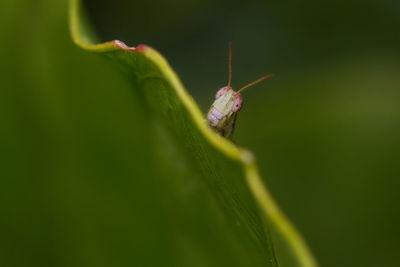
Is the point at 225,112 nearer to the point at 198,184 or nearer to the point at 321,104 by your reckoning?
the point at 321,104

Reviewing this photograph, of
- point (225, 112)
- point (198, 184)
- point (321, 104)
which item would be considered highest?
point (225, 112)

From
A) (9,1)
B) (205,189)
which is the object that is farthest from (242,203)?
(9,1)

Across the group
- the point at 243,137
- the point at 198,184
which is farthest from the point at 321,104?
the point at 198,184

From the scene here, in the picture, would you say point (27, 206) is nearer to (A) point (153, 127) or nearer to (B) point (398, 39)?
(A) point (153, 127)

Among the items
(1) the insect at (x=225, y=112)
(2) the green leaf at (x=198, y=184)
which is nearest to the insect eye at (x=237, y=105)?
(1) the insect at (x=225, y=112)

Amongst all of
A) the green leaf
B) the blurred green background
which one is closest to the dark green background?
the blurred green background

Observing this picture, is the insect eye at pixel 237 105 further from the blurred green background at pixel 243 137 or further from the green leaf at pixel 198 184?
the green leaf at pixel 198 184

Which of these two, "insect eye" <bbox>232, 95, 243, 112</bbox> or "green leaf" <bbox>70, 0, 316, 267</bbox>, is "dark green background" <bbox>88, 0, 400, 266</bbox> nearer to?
"insect eye" <bbox>232, 95, 243, 112</bbox>
